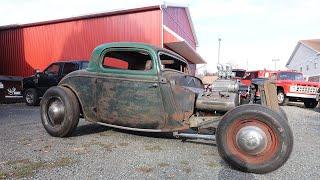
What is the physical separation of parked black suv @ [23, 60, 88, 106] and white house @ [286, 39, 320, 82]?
33.1m

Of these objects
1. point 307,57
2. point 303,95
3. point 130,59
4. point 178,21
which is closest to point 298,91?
point 303,95

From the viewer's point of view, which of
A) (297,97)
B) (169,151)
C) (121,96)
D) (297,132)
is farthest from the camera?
(297,97)

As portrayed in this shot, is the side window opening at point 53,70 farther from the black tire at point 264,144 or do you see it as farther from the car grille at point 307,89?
the car grille at point 307,89

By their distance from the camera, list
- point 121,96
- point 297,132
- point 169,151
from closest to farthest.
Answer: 1. point 169,151
2. point 121,96
3. point 297,132

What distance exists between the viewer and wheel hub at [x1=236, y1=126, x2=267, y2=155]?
420 cm

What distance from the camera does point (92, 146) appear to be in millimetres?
5152

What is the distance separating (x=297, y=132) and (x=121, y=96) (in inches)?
173

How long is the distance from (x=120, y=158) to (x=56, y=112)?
1924mm

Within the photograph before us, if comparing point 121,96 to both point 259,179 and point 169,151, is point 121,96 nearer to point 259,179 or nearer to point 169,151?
point 169,151

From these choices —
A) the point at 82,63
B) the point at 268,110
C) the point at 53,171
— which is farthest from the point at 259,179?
the point at 82,63

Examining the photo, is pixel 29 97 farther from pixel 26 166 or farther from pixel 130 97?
pixel 26 166

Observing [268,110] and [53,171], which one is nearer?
[53,171]

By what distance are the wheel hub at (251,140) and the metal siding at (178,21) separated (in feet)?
48.1

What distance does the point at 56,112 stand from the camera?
5.80 meters
